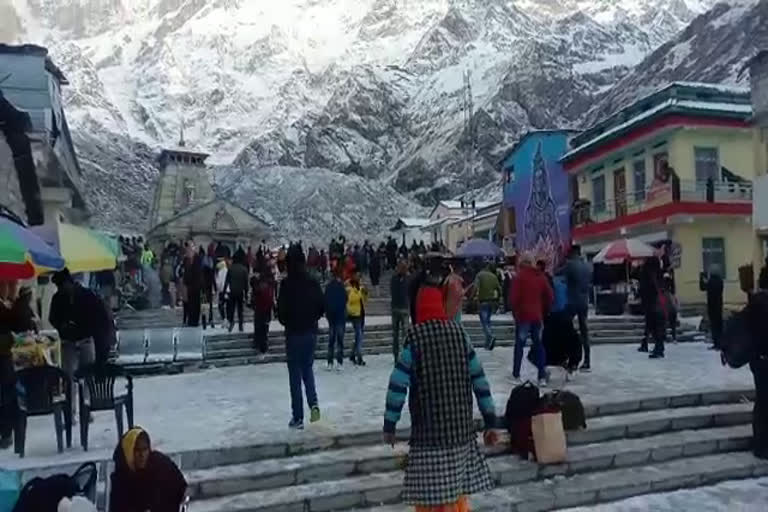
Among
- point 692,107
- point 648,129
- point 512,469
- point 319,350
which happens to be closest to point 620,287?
point 692,107

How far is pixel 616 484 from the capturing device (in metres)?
7.03

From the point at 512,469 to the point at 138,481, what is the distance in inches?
141

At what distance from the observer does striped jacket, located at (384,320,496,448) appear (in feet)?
15.4

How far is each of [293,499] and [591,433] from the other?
128 inches

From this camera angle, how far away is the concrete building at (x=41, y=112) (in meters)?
18.4

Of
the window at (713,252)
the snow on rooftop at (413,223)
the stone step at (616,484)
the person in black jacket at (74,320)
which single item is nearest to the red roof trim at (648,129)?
the window at (713,252)

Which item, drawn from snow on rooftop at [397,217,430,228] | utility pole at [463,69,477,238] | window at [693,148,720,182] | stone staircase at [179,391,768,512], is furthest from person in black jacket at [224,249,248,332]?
utility pole at [463,69,477,238]

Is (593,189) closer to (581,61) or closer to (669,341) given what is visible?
(669,341)

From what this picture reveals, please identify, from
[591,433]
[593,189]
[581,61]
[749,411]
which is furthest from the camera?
[581,61]

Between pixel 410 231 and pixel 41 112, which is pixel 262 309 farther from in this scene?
pixel 410 231

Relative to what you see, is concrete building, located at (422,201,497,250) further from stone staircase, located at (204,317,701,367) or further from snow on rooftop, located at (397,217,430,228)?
stone staircase, located at (204,317,701,367)

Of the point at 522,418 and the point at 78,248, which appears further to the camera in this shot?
the point at 78,248

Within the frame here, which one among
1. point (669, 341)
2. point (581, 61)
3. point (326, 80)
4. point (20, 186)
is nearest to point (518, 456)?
point (669, 341)

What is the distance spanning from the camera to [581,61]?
453 feet
